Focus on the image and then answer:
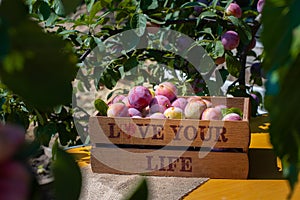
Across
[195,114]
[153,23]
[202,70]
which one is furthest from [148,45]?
[195,114]

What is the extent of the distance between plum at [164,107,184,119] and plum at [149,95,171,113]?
0.05 meters

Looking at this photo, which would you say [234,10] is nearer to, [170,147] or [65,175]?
[170,147]

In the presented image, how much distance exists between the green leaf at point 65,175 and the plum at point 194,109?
1208mm

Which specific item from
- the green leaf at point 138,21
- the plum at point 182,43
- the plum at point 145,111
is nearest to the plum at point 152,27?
the plum at point 182,43

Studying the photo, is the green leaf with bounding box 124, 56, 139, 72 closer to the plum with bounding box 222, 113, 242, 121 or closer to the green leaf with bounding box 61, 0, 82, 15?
the plum with bounding box 222, 113, 242, 121

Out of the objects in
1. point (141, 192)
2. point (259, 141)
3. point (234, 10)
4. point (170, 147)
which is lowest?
point (259, 141)

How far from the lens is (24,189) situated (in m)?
0.23

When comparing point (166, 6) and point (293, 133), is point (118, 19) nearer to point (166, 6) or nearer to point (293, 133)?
point (166, 6)

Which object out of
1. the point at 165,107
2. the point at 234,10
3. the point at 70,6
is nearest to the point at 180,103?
the point at 165,107

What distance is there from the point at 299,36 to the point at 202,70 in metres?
1.97

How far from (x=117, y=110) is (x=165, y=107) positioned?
16cm

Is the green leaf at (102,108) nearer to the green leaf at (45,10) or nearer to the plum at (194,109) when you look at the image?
the plum at (194,109)

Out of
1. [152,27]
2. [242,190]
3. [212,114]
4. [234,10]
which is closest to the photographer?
[242,190]

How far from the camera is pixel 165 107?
5.34 feet
